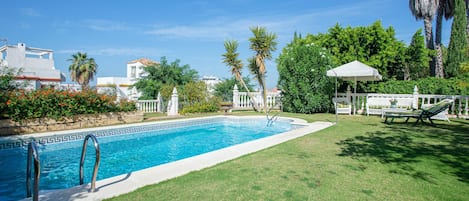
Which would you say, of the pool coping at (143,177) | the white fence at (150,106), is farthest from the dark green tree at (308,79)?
the pool coping at (143,177)

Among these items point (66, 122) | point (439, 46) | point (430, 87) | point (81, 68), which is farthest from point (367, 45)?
point (81, 68)

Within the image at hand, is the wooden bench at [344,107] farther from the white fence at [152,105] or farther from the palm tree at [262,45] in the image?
the white fence at [152,105]

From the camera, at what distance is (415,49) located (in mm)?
17016

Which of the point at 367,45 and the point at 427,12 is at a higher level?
the point at 427,12

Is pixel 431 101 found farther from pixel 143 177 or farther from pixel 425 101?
pixel 143 177

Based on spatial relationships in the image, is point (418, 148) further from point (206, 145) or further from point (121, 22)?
point (121, 22)

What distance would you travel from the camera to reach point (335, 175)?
3.63 meters

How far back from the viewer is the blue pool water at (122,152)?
478cm

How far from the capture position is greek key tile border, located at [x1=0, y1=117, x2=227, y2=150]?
668 cm

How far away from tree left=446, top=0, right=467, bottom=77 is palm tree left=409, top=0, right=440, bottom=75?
140 centimetres

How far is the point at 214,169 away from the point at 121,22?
2083cm

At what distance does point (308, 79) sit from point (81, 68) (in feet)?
89.5

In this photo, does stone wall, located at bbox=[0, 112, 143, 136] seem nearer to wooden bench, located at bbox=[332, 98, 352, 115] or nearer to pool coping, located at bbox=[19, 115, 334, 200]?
pool coping, located at bbox=[19, 115, 334, 200]

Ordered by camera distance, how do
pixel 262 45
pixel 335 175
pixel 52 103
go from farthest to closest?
pixel 262 45, pixel 52 103, pixel 335 175
